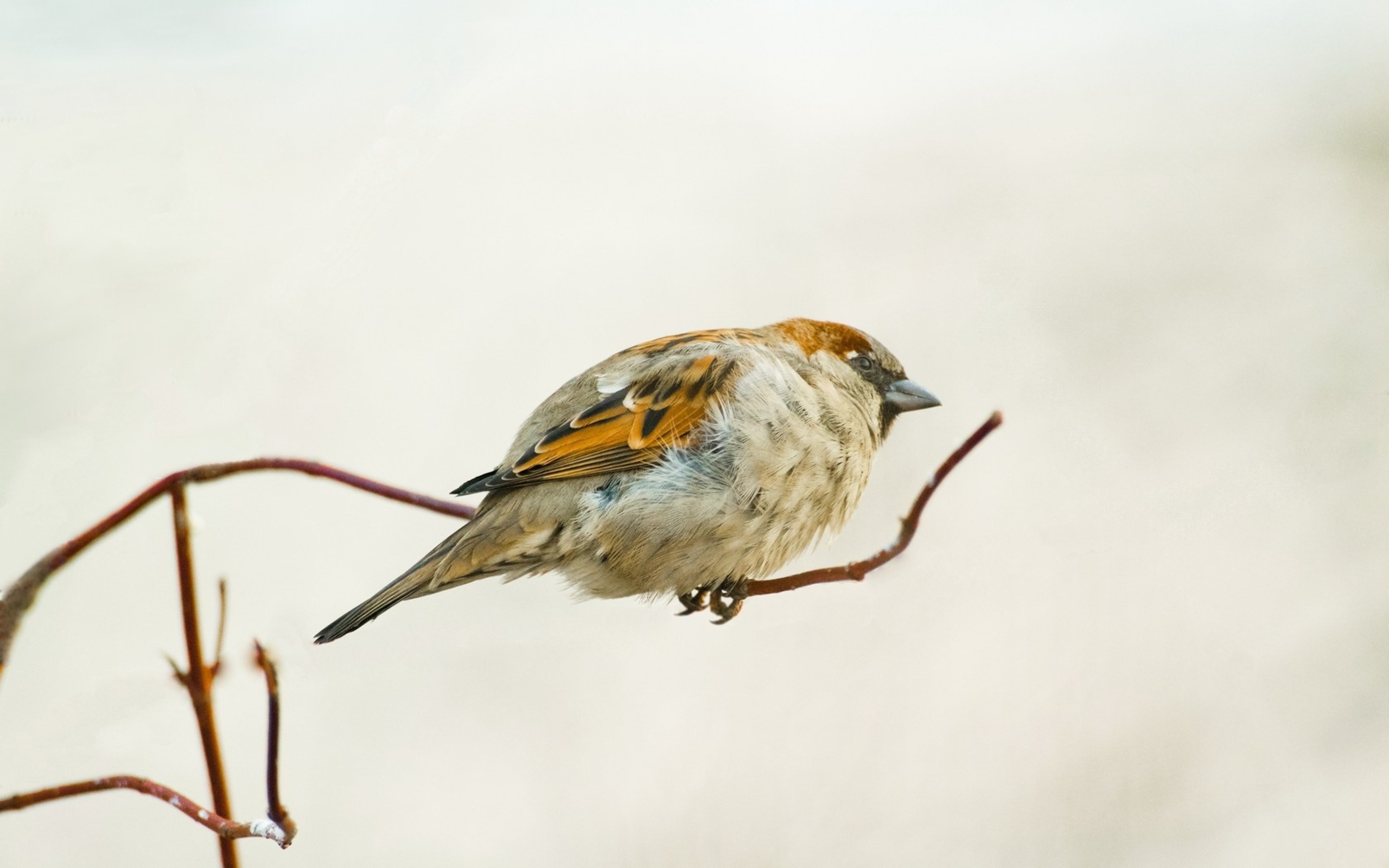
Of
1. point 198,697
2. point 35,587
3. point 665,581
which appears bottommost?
point 665,581

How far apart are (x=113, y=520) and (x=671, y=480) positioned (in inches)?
47.1

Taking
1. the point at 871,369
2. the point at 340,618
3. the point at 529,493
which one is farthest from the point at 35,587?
the point at 871,369

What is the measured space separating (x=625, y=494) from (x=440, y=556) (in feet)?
1.24

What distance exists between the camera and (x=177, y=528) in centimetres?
105

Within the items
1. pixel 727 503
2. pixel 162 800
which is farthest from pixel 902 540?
pixel 162 800

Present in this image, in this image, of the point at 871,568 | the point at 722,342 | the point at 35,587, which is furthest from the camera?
the point at 722,342

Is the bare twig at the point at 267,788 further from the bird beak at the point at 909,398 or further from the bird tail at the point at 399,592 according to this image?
the bird beak at the point at 909,398

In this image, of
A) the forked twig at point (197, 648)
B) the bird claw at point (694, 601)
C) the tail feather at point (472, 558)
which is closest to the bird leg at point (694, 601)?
the bird claw at point (694, 601)

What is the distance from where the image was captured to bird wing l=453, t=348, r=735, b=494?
209cm

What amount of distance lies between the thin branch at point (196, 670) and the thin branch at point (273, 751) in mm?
82

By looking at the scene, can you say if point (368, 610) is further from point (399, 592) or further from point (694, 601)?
point (694, 601)

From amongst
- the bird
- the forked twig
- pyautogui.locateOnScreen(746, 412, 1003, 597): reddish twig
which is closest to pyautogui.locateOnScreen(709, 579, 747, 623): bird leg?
the bird

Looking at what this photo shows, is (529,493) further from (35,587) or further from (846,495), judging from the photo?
(35,587)

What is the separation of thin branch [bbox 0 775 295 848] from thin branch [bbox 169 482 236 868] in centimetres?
4
